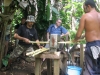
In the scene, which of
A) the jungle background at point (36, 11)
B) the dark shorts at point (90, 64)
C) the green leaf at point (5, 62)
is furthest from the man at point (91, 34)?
the green leaf at point (5, 62)

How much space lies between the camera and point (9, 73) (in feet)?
17.0

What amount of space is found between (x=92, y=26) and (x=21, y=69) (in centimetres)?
297

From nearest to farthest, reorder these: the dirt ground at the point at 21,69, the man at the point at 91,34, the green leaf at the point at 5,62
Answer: the man at the point at 91,34 < the dirt ground at the point at 21,69 < the green leaf at the point at 5,62

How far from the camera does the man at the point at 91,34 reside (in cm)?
337

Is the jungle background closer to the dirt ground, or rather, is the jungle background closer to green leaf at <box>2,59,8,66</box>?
green leaf at <box>2,59,8,66</box>

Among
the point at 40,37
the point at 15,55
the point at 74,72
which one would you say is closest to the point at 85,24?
the point at 74,72

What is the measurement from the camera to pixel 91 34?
11.2 feet

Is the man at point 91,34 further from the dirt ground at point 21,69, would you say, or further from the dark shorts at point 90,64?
the dirt ground at point 21,69

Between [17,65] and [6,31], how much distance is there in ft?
3.72

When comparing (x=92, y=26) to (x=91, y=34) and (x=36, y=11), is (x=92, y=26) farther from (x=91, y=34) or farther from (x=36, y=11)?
(x=36, y=11)

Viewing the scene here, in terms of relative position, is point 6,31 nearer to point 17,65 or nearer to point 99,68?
point 17,65

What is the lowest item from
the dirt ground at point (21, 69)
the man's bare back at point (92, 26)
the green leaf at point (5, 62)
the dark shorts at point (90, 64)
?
the dirt ground at point (21, 69)

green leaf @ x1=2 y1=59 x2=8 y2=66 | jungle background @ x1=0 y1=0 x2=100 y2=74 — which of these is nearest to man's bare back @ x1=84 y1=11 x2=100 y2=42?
jungle background @ x1=0 y1=0 x2=100 y2=74

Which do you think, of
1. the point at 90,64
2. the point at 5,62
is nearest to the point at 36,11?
the point at 5,62
